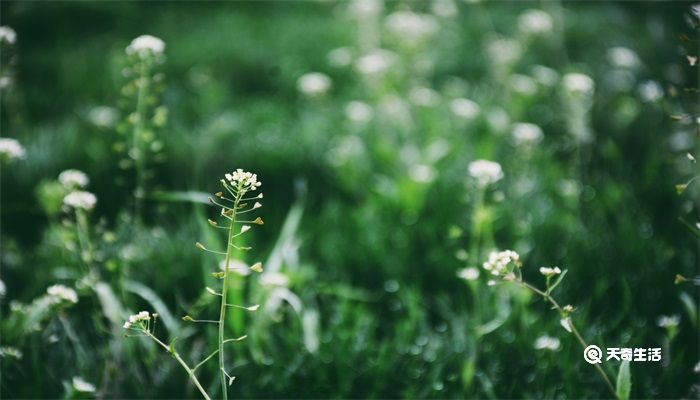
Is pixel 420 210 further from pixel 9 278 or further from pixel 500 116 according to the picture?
pixel 9 278

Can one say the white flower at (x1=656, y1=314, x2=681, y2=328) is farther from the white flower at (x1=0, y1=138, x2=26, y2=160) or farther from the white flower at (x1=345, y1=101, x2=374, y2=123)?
the white flower at (x1=0, y1=138, x2=26, y2=160)

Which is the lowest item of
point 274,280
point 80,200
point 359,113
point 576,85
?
point 359,113

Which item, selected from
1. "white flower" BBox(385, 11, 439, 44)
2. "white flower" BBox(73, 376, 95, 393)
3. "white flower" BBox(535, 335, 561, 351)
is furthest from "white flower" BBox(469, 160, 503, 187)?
"white flower" BBox(385, 11, 439, 44)

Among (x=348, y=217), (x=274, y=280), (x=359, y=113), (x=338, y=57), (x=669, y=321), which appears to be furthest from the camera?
(x=338, y=57)

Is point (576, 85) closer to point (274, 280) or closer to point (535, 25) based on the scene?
point (535, 25)

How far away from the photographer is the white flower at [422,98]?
149 inches

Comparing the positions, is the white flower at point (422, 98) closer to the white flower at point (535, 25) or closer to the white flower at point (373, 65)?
the white flower at point (373, 65)

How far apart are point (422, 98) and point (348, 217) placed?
1.20 m

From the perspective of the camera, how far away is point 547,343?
6.57 ft

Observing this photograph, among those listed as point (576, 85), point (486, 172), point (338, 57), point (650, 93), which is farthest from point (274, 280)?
point (338, 57)

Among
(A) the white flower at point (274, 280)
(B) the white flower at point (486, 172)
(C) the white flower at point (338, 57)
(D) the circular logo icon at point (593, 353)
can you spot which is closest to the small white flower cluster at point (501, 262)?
(D) the circular logo icon at point (593, 353)

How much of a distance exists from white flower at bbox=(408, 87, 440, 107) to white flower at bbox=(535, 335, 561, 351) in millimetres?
1944

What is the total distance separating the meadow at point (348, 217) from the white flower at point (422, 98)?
0.02 m

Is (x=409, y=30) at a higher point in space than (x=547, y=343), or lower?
higher
